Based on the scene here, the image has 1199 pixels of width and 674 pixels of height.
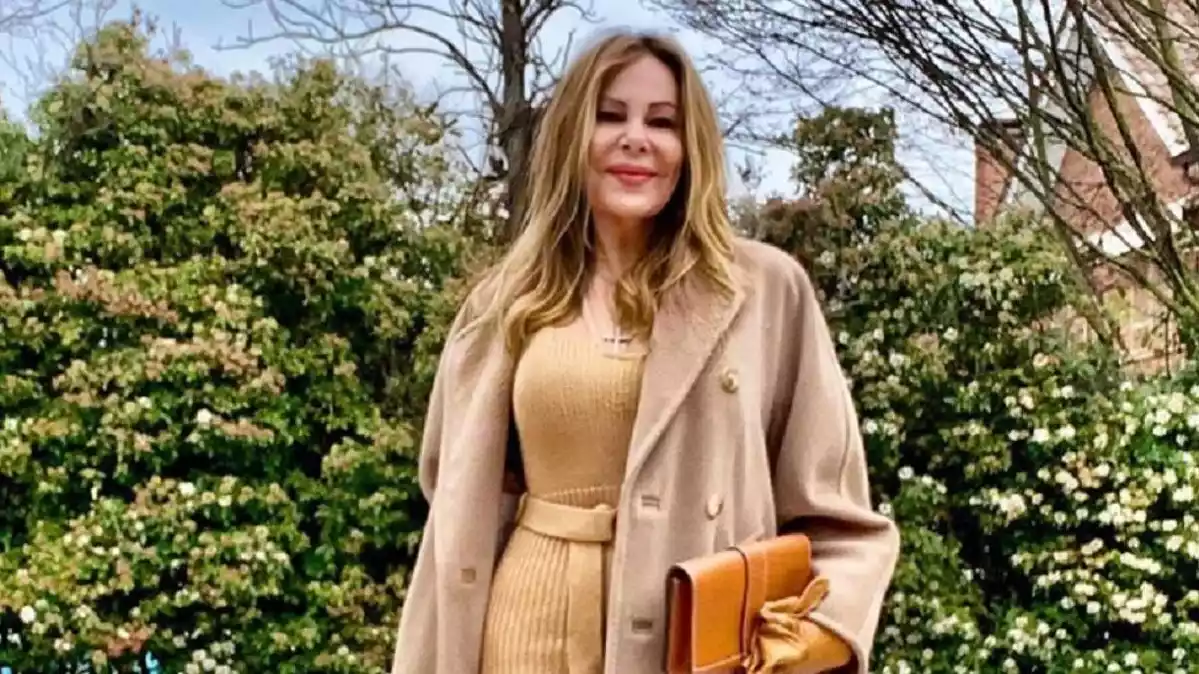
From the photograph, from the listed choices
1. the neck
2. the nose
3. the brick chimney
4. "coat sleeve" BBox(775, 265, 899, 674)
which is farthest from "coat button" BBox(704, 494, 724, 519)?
the brick chimney

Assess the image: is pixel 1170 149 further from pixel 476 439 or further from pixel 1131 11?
pixel 476 439

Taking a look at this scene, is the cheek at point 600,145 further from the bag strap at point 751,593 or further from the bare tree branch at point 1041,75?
the bare tree branch at point 1041,75

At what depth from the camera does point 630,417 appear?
5.83 feet

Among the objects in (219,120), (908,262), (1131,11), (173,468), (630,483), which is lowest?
(173,468)

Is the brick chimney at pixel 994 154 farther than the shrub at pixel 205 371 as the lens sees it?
Yes

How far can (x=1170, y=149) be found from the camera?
285 inches

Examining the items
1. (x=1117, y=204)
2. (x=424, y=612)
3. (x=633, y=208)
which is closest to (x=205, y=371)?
(x=424, y=612)

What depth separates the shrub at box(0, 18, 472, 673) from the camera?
4434 millimetres

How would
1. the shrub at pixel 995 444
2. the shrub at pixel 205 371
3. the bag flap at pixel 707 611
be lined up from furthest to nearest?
1. the shrub at pixel 995 444
2. the shrub at pixel 205 371
3. the bag flap at pixel 707 611

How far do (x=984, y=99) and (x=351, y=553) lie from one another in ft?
9.82

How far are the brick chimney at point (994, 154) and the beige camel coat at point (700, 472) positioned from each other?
3.73 m

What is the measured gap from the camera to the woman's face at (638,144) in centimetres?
182

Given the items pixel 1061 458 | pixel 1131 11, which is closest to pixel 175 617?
pixel 1061 458

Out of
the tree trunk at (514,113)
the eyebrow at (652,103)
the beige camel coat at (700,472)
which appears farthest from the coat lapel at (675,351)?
the tree trunk at (514,113)
